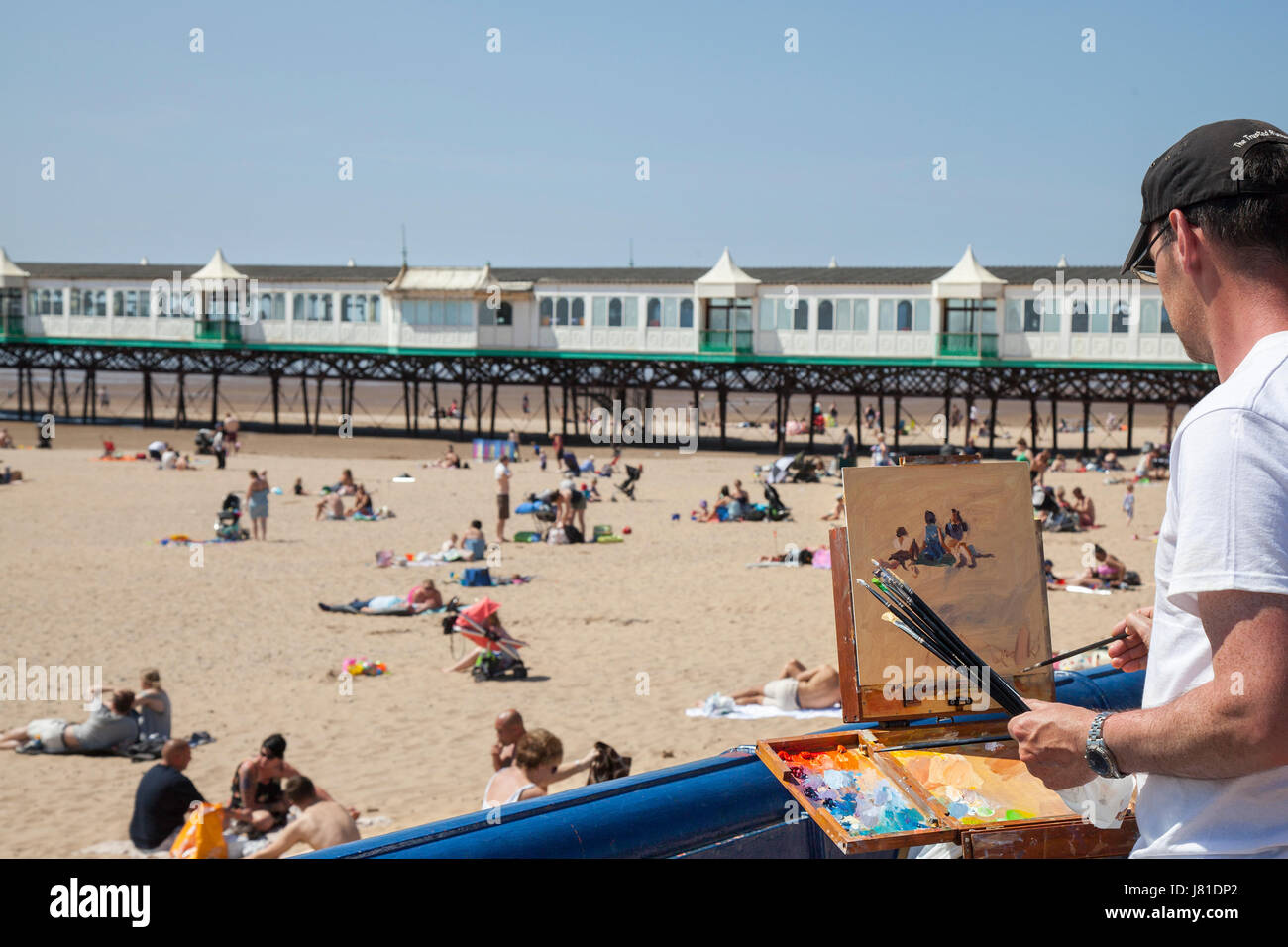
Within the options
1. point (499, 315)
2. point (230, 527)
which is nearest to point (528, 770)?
point (230, 527)

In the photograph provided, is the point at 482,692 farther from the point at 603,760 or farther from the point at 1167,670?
the point at 1167,670

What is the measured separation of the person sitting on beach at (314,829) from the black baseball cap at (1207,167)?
6.20 meters

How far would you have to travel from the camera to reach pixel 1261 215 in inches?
68.8

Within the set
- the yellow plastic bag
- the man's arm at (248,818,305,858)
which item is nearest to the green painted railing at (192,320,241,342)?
the yellow plastic bag

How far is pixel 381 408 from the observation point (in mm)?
82812

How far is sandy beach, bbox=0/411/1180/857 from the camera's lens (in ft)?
31.3

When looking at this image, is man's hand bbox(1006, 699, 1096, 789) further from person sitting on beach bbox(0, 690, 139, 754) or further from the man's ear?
person sitting on beach bbox(0, 690, 139, 754)

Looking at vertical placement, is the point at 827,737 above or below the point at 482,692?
above

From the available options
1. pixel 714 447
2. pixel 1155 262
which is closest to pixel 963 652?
pixel 1155 262

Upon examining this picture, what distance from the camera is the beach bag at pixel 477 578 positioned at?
57.8 ft

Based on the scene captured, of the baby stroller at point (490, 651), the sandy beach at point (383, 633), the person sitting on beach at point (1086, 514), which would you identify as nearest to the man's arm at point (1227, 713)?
the sandy beach at point (383, 633)

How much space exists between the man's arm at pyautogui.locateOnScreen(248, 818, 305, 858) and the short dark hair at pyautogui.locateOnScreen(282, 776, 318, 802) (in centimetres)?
36

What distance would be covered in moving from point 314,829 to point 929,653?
5.30 m
